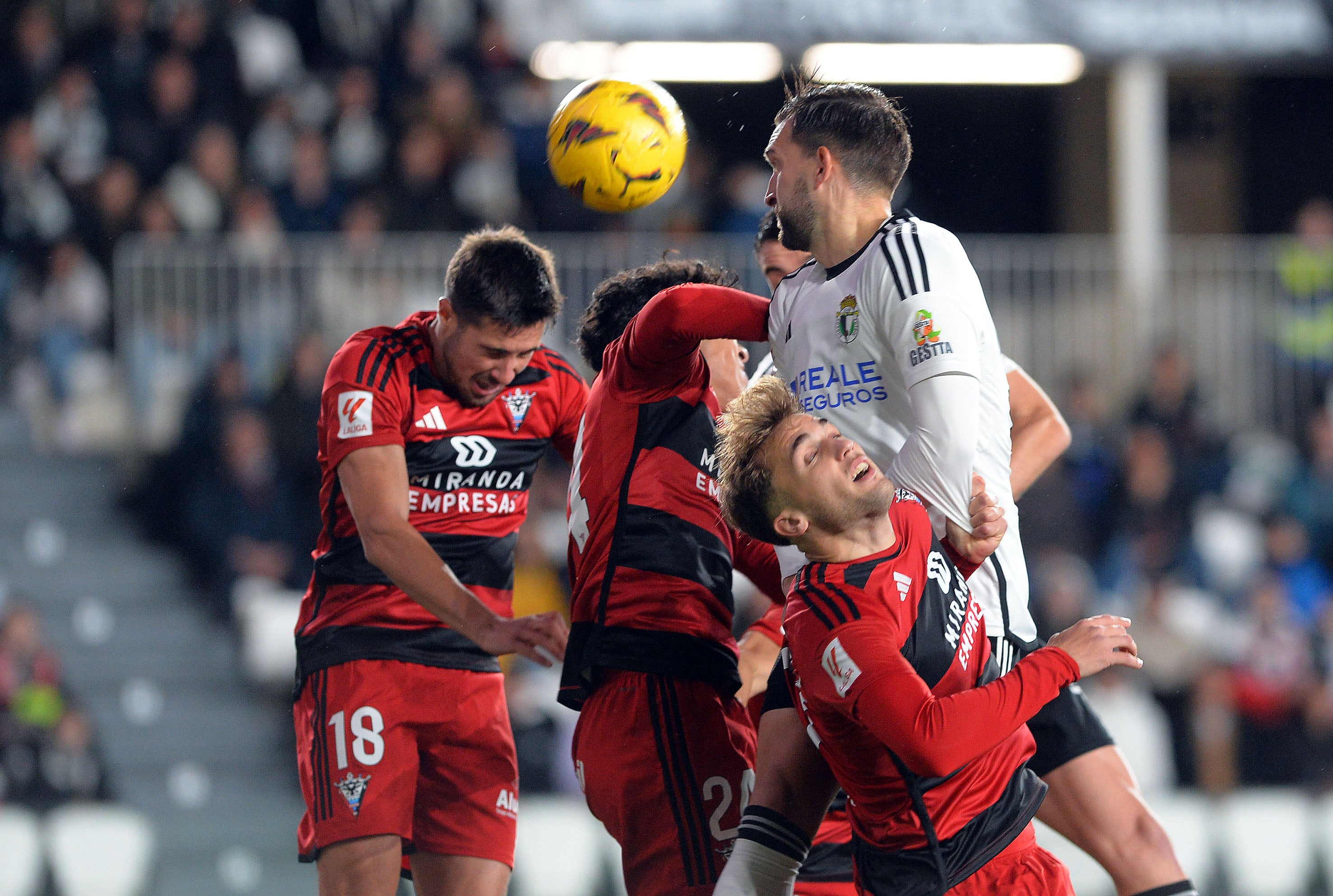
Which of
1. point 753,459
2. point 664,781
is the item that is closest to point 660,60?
point 664,781

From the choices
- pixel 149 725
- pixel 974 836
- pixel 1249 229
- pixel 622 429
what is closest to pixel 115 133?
pixel 149 725

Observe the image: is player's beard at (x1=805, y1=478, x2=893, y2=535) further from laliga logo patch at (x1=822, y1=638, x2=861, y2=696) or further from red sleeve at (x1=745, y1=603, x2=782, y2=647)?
red sleeve at (x1=745, y1=603, x2=782, y2=647)

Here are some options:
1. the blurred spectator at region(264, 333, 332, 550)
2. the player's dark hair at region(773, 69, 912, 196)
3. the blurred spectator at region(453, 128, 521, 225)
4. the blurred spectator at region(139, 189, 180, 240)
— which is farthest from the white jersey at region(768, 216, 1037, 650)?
the blurred spectator at region(139, 189, 180, 240)

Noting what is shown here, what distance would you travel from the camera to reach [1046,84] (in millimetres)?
15188

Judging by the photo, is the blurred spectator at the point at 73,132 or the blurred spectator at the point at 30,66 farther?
the blurred spectator at the point at 30,66

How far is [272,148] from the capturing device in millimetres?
11133

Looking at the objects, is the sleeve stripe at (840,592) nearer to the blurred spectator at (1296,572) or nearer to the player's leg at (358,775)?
the player's leg at (358,775)

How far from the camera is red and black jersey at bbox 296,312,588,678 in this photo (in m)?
4.71

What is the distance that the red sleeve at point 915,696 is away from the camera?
3.35 meters

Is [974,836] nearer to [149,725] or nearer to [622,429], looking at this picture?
[622,429]

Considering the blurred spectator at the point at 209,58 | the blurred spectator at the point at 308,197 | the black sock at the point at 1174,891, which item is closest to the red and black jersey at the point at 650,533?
the black sock at the point at 1174,891

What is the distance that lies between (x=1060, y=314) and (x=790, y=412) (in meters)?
8.75

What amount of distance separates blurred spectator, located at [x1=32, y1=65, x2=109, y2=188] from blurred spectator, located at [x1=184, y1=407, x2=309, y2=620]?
7.64 ft

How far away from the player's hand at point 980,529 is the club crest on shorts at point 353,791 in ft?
6.31
